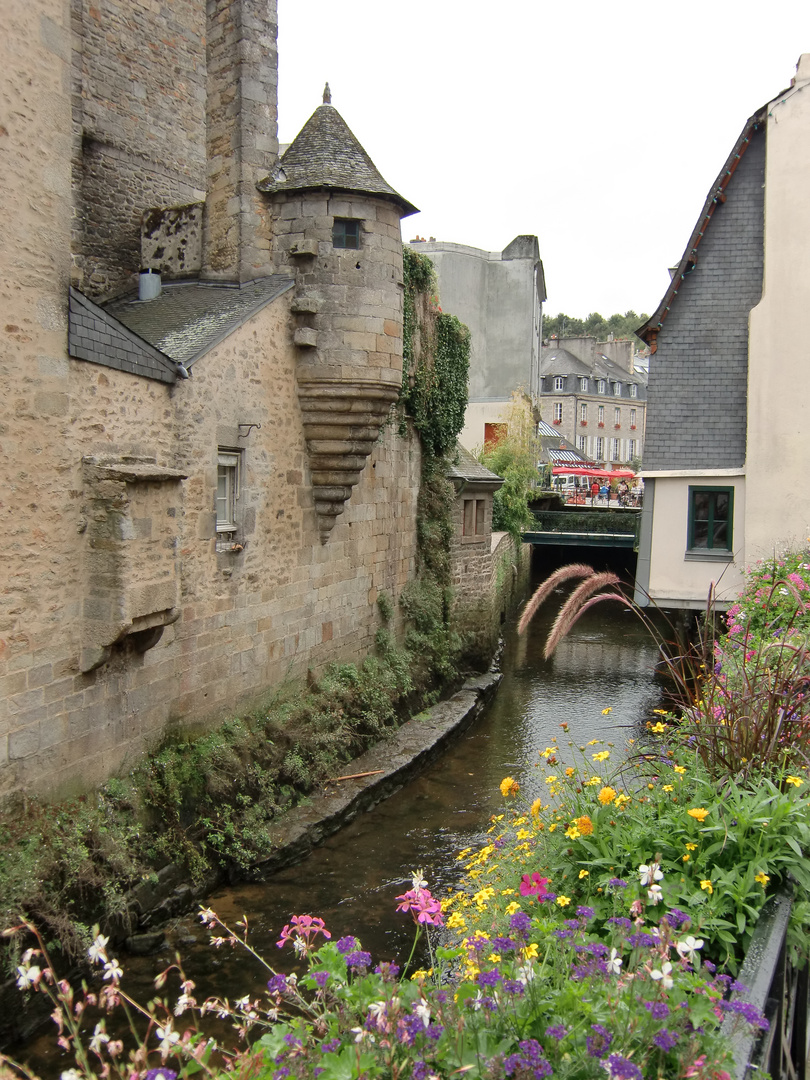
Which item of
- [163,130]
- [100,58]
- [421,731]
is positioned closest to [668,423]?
[421,731]

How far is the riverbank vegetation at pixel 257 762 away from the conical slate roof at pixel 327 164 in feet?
7.72

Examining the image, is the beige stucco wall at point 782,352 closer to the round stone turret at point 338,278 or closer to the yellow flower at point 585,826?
the round stone turret at point 338,278

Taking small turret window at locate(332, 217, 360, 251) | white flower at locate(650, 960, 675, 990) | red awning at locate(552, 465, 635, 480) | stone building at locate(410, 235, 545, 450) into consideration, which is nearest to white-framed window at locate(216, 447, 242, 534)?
small turret window at locate(332, 217, 360, 251)

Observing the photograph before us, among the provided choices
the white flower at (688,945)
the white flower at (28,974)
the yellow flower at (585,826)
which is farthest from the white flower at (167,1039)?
the yellow flower at (585,826)

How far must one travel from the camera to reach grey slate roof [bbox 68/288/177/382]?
23.6 feet

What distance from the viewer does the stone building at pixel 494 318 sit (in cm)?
3161

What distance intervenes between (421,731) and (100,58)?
33.4 ft

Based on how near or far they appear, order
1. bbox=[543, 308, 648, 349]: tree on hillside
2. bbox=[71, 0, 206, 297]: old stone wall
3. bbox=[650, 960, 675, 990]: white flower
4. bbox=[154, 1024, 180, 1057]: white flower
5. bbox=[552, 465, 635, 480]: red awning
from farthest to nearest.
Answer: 1. bbox=[543, 308, 648, 349]: tree on hillside
2. bbox=[552, 465, 635, 480]: red awning
3. bbox=[71, 0, 206, 297]: old stone wall
4. bbox=[650, 960, 675, 990]: white flower
5. bbox=[154, 1024, 180, 1057]: white flower

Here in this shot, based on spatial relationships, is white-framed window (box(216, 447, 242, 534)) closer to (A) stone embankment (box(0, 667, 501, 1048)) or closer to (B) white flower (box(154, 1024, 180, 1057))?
(A) stone embankment (box(0, 667, 501, 1048))

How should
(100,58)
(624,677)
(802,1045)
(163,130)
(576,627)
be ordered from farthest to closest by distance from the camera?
(576,627) < (624,677) < (163,130) < (100,58) < (802,1045)

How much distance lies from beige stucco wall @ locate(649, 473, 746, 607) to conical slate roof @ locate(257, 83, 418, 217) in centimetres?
567

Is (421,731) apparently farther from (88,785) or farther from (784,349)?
(784,349)

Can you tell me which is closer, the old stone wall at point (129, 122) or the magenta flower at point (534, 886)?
the magenta flower at point (534, 886)

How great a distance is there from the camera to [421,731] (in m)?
12.7
